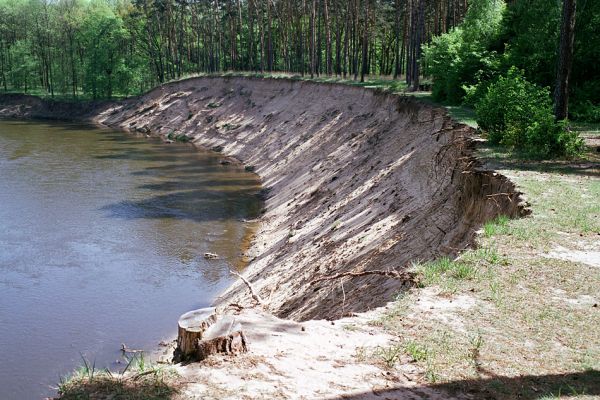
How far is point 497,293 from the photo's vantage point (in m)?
8.65

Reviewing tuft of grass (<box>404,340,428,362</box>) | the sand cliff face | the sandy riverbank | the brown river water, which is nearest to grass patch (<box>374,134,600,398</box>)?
tuft of grass (<box>404,340,428,362</box>)

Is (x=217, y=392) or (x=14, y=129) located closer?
(x=217, y=392)

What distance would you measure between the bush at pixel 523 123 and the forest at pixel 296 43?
6.01 meters

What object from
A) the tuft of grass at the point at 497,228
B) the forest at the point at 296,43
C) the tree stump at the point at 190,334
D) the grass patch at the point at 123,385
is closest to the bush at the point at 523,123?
the forest at the point at 296,43

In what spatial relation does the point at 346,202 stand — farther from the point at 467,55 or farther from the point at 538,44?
the point at 467,55

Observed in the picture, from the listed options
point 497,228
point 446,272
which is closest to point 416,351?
point 446,272

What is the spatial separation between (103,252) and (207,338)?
673 inches

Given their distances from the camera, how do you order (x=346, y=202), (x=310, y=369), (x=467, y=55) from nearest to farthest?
(x=310, y=369), (x=346, y=202), (x=467, y=55)

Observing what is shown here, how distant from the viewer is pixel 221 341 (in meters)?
7.02

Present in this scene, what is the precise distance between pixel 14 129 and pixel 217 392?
63160 mm

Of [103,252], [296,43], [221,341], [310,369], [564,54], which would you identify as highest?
[296,43]

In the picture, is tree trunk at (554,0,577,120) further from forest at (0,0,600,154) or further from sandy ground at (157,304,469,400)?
sandy ground at (157,304,469,400)

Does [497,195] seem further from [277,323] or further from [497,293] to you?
[277,323]

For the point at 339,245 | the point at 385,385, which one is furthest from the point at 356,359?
the point at 339,245
